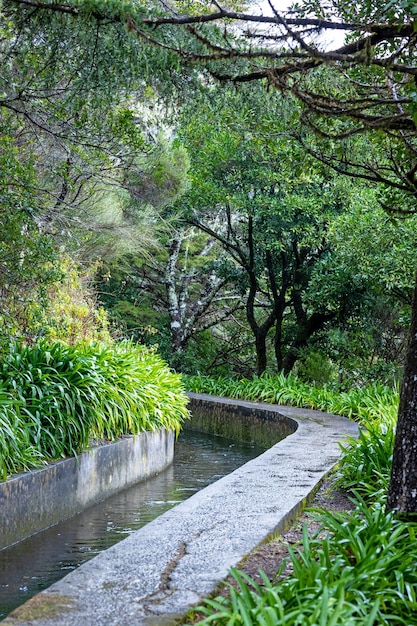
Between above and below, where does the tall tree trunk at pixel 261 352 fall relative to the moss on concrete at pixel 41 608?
above

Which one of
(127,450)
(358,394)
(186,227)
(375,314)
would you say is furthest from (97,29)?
(186,227)

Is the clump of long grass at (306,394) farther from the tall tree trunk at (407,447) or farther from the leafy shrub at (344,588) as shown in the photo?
the leafy shrub at (344,588)

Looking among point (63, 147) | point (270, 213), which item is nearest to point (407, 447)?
point (63, 147)

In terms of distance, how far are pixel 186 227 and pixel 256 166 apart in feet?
15.3

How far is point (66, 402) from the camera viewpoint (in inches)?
283

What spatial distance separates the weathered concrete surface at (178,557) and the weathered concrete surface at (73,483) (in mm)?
1444

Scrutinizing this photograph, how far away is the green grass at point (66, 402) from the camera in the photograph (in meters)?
6.39

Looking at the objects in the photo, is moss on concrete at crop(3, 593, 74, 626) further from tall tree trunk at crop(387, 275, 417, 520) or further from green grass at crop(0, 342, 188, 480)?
green grass at crop(0, 342, 188, 480)

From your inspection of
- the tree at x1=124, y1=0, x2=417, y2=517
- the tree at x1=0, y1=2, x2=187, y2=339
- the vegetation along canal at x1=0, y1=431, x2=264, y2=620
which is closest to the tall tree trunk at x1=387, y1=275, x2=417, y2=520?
the tree at x1=124, y1=0, x2=417, y2=517

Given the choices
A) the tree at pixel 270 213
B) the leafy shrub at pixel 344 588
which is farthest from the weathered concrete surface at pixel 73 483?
the tree at pixel 270 213

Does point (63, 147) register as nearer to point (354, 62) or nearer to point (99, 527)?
point (99, 527)

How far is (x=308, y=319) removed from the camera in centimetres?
1741

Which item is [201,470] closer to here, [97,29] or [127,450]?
[127,450]

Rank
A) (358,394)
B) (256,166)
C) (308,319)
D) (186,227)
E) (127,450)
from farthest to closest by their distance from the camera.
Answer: (186,227), (308,319), (256,166), (358,394), (127,450)
